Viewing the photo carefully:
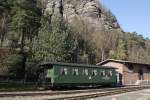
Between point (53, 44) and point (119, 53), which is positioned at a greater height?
point (53, 44)

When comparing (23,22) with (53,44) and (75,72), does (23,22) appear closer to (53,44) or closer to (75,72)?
(53,44)

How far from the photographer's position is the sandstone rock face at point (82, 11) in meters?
111

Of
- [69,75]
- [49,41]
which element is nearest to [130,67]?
[49,41]

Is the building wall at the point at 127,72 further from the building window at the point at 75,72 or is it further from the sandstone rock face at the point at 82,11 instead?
the sandstone rock face at the point at 82,11

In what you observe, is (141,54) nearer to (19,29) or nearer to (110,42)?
(110,42)

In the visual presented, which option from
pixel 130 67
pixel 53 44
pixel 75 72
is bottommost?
pixel 75 72

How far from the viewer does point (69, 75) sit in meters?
31.9

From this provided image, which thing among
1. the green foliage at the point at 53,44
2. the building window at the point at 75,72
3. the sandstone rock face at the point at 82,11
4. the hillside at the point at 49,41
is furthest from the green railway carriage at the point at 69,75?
the sandstone rock face at the point at 82,11

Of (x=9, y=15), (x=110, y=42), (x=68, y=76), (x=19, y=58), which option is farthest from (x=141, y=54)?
(x=68, y=76)

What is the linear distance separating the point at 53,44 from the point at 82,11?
6626cm

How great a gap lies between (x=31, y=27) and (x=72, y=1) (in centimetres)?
5450

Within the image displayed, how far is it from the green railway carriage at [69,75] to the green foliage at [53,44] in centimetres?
1564

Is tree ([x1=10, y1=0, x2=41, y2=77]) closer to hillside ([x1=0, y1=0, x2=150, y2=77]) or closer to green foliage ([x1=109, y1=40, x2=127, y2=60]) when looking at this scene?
hillside ([x1=0, y1=0, x2=150, y2=77])

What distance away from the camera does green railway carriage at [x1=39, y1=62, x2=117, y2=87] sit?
30422mm
